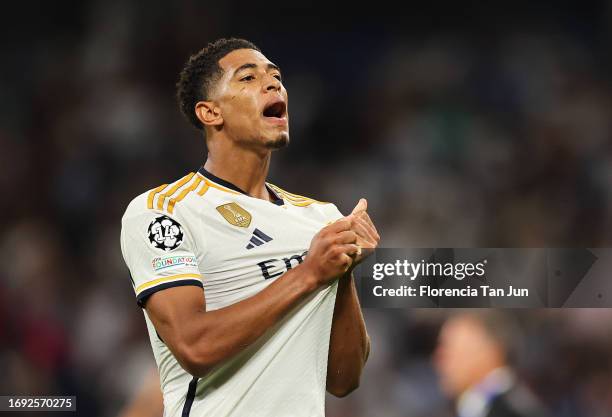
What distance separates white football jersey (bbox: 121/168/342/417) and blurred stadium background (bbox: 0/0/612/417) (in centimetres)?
246

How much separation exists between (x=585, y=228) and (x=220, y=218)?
3119 mm

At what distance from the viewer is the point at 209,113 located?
2.35 meters

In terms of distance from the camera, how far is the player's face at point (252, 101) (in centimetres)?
225

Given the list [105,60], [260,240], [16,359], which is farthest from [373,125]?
[260,240]

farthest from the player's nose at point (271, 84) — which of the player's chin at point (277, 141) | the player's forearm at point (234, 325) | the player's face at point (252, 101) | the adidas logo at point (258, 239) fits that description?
the player's forearm at point (234, 325)

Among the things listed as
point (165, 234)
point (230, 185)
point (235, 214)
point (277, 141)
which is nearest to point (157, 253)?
point (165, 234)

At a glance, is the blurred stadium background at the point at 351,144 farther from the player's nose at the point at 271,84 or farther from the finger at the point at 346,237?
the finger at the point at 346,237

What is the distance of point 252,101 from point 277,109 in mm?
83

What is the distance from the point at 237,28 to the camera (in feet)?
15.5

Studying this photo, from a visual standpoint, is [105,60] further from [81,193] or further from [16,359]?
[16,359]

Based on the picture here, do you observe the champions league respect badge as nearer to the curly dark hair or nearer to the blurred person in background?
the curly dark hair

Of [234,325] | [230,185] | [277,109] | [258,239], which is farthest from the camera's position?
[277,109]

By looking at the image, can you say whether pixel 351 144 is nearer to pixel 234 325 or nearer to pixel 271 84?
pixel 271 84

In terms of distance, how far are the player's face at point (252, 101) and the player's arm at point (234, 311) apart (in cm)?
47
